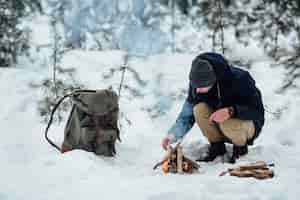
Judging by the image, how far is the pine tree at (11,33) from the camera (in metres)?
7.41

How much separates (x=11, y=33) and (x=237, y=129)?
4.19m

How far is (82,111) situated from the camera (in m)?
4.33

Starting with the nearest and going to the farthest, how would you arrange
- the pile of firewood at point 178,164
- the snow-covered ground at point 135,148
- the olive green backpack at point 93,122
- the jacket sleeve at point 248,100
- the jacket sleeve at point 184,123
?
the snow-covered ground at point 135,148, the pile of firewood at point 178,164, the jacket sleeve at point 248,100, the jacket sleeve at point 184,123, the olive green backpack at point 93,122

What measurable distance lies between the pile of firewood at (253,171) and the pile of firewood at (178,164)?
249 mm

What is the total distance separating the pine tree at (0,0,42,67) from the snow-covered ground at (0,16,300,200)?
0.21m

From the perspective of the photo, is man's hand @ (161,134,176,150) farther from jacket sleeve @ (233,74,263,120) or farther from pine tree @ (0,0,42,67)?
pine tree @ (0,0,42,67)

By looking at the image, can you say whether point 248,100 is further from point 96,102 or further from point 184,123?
point 96,102

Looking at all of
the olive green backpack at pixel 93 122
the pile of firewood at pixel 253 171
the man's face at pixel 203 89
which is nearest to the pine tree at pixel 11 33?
the olive green backpack at pixel 93 122

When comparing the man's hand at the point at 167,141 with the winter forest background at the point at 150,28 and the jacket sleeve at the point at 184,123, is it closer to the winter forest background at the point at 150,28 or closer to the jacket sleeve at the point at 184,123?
the jacket sleeve at the point at 184,123

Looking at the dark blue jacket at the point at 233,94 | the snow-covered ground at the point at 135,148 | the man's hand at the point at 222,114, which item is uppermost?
the dark blue jacket at the point at 233,94

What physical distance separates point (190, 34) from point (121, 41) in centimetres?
116

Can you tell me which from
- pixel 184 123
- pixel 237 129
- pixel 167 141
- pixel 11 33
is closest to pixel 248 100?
pixel 237 129

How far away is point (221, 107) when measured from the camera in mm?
4113

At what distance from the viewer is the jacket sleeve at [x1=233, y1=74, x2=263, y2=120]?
4055 millimetres
